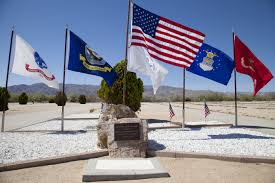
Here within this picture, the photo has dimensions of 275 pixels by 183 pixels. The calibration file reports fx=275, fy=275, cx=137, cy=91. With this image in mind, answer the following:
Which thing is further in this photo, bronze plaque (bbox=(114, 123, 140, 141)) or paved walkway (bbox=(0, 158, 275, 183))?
bronze plaque (bbox=(114, 123, 140, 141))

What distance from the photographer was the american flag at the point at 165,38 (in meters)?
10.0

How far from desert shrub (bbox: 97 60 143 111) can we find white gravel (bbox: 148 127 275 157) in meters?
4.39

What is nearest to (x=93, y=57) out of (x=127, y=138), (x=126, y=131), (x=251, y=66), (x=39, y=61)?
(x=39, y=61)

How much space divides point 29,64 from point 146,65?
5.01 metres

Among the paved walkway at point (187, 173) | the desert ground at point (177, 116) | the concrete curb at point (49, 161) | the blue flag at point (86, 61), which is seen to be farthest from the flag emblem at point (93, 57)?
the desert ground at point (177, 116)

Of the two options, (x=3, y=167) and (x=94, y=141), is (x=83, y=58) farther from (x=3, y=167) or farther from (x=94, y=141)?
(x=3, y=167)

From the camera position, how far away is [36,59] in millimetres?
11633

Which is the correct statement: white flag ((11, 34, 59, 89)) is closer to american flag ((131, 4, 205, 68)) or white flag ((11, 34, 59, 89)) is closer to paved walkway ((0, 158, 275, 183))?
american flag ((131, 4, 205, 68))

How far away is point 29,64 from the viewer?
37.5 feet

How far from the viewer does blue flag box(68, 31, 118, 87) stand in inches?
408

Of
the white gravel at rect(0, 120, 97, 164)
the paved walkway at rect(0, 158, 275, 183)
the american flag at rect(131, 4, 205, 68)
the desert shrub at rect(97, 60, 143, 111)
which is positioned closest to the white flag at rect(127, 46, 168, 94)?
the american flag at rect(131, 4, 205, 68)

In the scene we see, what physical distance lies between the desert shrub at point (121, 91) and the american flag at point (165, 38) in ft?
18.3

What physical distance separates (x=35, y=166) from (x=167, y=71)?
5.57 metres

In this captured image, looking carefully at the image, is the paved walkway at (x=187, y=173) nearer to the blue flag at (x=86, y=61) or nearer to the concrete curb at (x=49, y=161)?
the concrete curb at (x=49, y=161)
